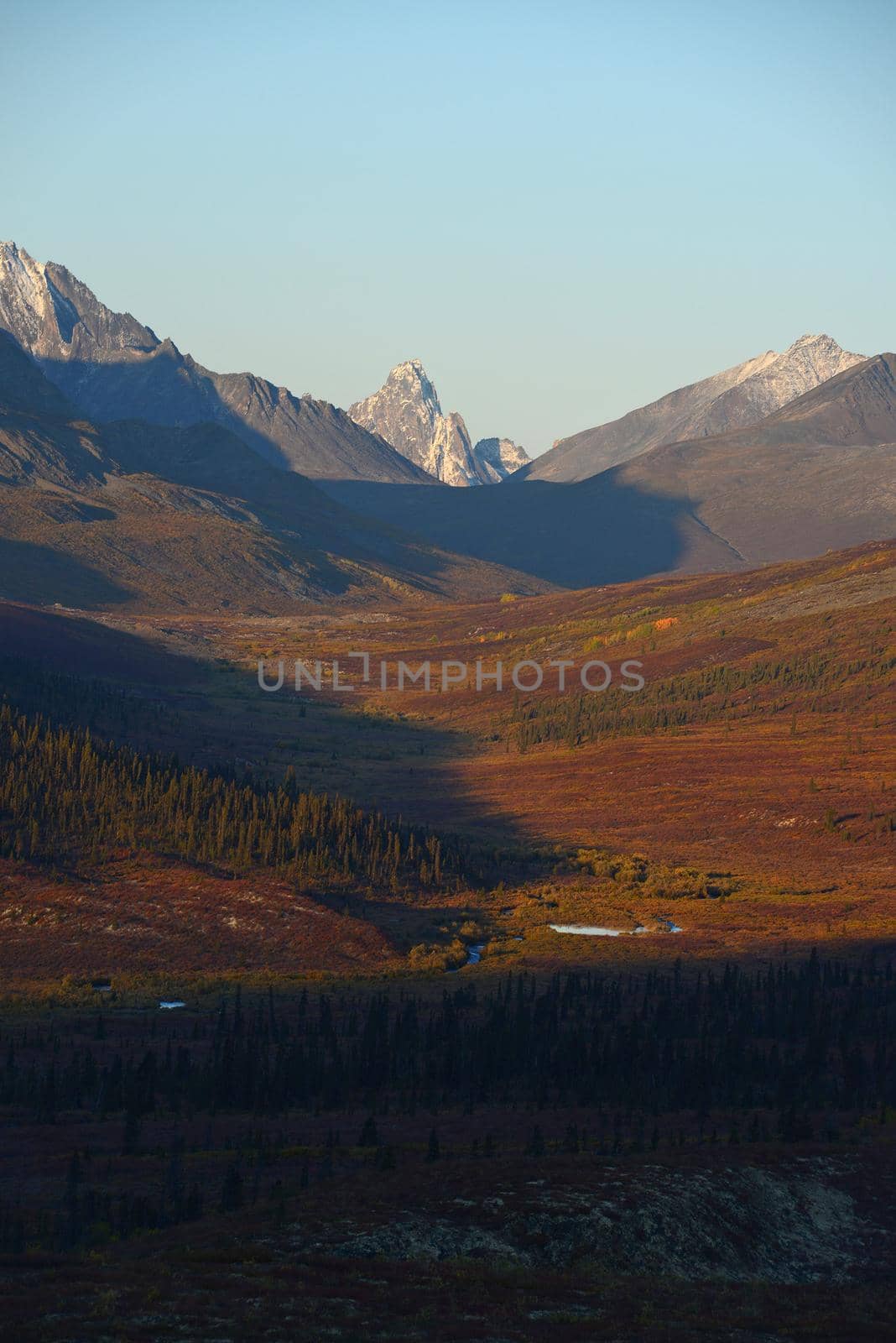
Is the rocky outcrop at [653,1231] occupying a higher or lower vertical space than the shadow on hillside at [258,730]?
lower

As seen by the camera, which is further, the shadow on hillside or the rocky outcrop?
the shadow on hillside

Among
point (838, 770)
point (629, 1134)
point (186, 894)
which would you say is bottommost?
point (629, 1134)

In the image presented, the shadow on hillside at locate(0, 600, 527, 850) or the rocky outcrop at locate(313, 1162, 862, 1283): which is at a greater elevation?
the shadow on hillside at locate(0, 600, 527, 850)

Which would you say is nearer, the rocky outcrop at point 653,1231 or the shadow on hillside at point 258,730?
the rocky outcrop at point 653,1231

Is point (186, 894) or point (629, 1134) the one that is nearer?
point (629, 1134)

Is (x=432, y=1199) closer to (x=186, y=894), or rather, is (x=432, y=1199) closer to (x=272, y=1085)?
(x=272, y=1085)

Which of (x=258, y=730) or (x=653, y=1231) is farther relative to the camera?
(x=258, y=730)

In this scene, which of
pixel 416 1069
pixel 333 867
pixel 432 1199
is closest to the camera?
pixel 432 1199

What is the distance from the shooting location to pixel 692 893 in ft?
302

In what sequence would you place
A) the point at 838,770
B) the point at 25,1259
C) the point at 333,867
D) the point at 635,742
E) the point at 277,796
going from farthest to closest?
the point at 635,742 → the point at 838,770 → the point at 277,796 → the point at 333,867 → the point at 25,1259

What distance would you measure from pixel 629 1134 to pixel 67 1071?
1897 cm

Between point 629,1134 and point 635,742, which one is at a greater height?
point 635,742

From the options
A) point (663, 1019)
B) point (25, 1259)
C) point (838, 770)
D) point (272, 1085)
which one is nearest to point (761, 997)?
point (663, 1019)

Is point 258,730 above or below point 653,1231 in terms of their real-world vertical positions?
above
